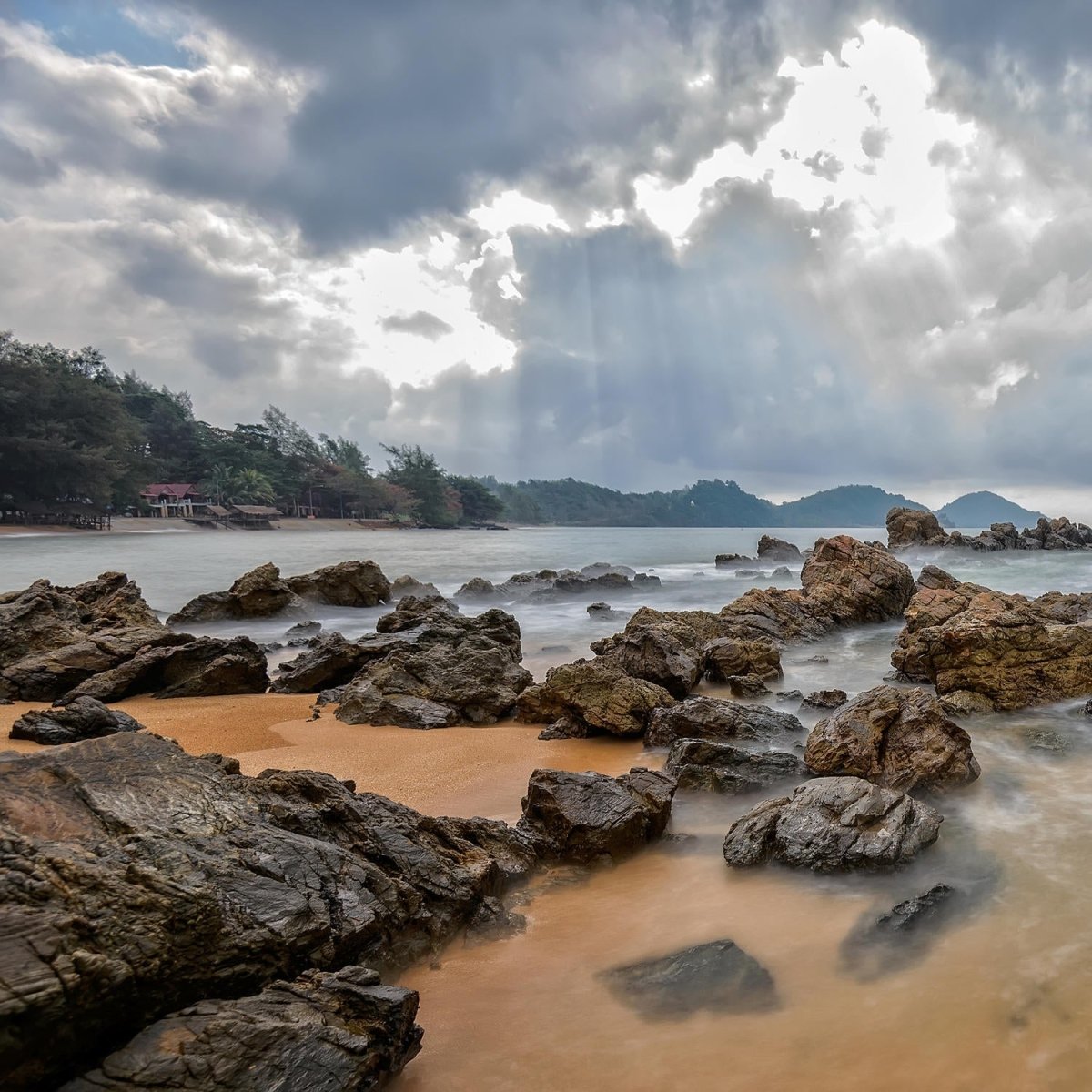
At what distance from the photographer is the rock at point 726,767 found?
16.9ft

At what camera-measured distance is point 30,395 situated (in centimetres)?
5853

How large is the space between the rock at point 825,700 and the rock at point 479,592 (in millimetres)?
14205

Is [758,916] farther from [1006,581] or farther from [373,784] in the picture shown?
[1006,581]

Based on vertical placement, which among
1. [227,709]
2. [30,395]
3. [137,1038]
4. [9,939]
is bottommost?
[227,709]

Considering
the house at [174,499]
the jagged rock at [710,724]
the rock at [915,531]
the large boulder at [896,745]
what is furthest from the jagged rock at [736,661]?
the house at [174,499]

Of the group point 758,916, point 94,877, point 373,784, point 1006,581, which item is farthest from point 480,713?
point 1006,581

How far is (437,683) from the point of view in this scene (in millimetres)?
7535

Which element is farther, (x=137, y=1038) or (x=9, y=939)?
(x=137, y=1038)

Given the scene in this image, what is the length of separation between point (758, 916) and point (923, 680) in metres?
6.27

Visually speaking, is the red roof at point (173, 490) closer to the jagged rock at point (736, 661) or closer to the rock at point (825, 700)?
the jagged rock at point (736, 661)

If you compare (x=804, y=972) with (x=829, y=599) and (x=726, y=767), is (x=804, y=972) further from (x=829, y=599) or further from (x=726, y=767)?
(x=829, y=599)

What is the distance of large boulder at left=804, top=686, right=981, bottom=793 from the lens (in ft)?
16.7

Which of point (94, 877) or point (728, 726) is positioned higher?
point (94, 877)

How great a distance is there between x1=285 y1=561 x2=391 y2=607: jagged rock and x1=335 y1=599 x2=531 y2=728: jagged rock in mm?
9649
